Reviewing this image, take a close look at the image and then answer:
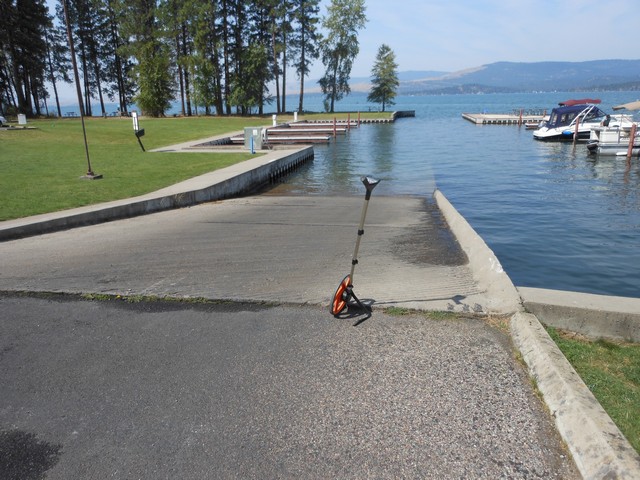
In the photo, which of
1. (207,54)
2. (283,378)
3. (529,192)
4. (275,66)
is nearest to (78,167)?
(283,378)

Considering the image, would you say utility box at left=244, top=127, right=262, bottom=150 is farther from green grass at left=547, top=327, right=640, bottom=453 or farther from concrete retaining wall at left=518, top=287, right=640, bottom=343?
green grass at left=547, top=327, right=640, bottom=453

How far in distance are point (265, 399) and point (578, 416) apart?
7.51 ft

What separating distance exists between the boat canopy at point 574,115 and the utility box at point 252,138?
2453cm

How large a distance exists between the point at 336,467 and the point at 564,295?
356 centimetres

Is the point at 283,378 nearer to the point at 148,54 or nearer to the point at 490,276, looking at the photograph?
the point at 490,276

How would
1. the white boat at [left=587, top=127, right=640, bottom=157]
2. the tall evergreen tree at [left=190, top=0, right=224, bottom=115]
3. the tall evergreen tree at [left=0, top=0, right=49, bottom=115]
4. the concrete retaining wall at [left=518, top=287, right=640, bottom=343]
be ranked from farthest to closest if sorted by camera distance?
the tall evergreen tree at [left=190, top=0, right=224, bottom=115]
the tall evergreen tree at [left=0, top=0, right=49, bottom=115]
the white boat at [left=587, top=127, right=640, bottom=157]
the concrete retaining wall at [left=518, top=287, right=640, bottom=343]

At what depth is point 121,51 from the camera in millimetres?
56125

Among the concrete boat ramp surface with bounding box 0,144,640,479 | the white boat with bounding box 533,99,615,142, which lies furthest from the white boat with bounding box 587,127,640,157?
the concrete boat ramp surface with bounding box 0,144,640,479

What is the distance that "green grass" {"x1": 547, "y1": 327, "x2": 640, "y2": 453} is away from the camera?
11.4 feet

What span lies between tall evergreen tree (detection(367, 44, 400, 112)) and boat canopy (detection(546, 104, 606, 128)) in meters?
42.6

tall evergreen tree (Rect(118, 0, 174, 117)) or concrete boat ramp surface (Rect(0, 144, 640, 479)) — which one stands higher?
tall evergreen tree (Rect(118, 0, 174, 117))

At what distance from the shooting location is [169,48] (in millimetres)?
57281

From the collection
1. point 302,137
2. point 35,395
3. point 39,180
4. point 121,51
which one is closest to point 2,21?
point 121,51

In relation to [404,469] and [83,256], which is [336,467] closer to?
[404,469]
